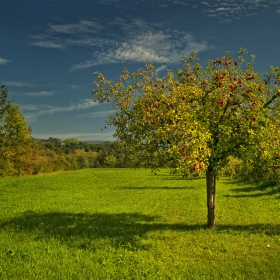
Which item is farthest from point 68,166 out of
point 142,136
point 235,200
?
point 142,136

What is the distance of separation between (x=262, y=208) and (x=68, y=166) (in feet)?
328

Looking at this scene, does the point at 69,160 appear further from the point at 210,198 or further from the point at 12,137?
the point at 210,198

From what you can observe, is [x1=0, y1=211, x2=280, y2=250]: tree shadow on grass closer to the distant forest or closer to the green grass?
the green grass

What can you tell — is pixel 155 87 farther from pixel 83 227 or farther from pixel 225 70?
pixel 83 227

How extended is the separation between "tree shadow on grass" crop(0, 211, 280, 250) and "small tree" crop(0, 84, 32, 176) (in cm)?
5393

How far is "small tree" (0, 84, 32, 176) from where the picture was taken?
6925 cm

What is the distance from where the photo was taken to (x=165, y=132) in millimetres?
12352

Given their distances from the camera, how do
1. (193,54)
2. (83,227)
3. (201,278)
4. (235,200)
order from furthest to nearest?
1. (235,200)
2. (83,227)
3. (193,54)
4. (201,278)

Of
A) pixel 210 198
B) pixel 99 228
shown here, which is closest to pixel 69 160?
pixel 99 228

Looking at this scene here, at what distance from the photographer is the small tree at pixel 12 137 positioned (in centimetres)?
6925

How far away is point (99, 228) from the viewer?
16594mm

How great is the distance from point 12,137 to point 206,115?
66.7 meters

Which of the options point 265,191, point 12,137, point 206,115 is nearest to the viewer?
point 206,115

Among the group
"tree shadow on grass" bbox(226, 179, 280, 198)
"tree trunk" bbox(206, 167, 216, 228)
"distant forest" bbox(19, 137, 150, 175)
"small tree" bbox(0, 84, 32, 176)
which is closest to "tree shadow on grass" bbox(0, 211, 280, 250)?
"tree trunk" bbox(206, 167, 216, 228)
